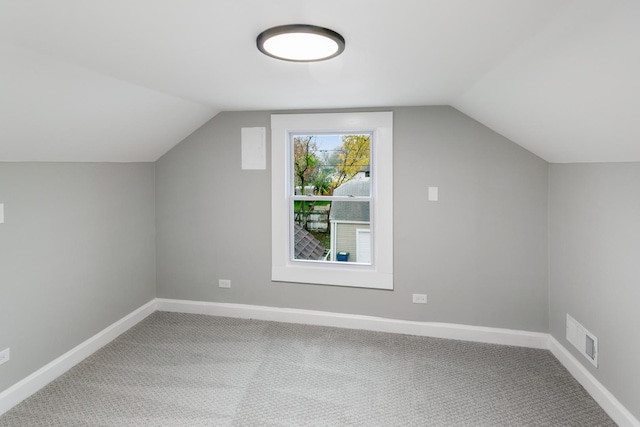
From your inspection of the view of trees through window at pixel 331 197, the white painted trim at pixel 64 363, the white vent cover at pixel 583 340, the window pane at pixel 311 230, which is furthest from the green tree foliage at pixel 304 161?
the white vent cover at pixel 583 340

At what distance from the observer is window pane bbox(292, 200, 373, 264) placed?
12.2 ft

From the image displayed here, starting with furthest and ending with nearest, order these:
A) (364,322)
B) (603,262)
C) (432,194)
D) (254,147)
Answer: (254,147) → (364,322) → (432,194) → (603,262)

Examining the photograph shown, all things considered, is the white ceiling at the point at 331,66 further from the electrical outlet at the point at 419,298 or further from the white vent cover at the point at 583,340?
the electrical outlet at the point at 419,298

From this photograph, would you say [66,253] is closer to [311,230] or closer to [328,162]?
[311,230]

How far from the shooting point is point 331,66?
2176mm

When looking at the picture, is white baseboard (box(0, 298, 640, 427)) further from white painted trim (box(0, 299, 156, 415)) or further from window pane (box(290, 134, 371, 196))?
window pane (box(290, 134, 371, 196))

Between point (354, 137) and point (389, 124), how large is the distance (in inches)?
15.1

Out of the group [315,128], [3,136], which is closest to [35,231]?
[3,136]

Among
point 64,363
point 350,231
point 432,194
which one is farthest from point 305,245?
point 64,363

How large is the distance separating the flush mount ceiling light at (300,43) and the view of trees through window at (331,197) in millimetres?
1806

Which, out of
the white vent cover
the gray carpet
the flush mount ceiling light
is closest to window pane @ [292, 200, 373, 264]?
the gray carpet

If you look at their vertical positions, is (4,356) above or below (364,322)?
above

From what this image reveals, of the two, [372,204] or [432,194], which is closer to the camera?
[432,194]

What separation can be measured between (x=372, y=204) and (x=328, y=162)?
23.4 inches
